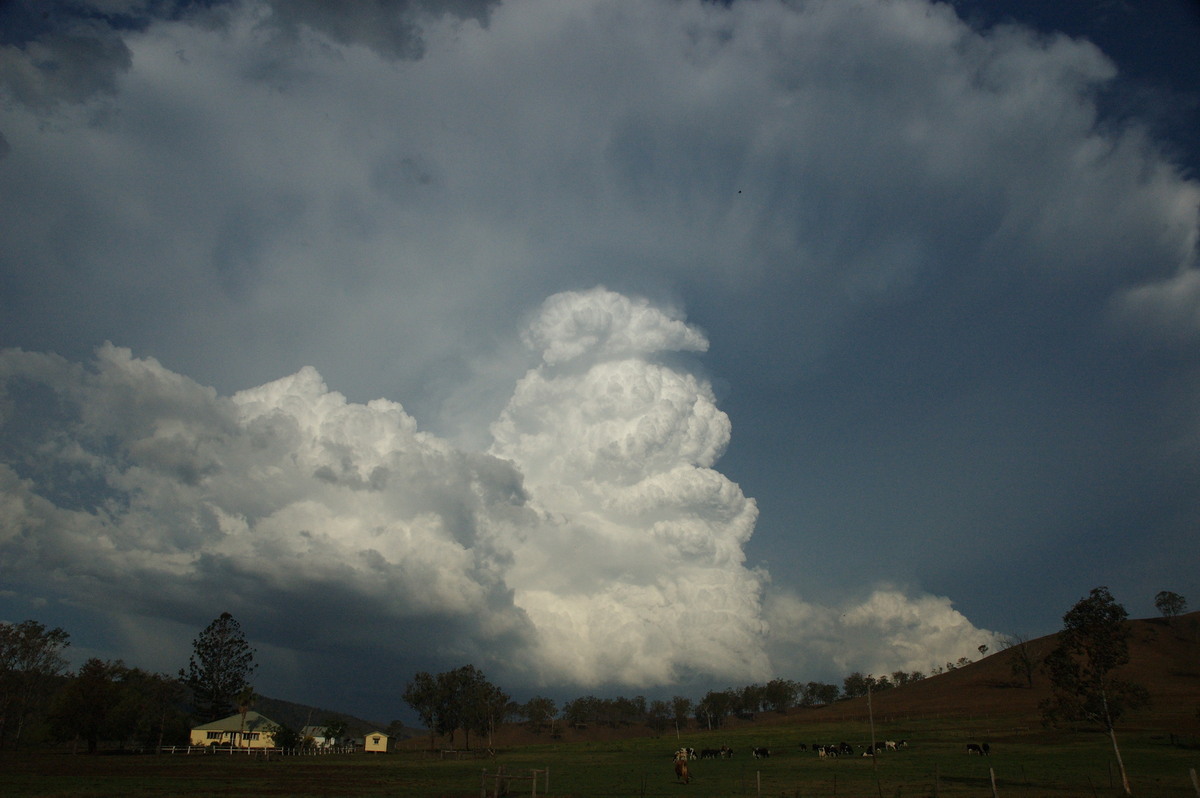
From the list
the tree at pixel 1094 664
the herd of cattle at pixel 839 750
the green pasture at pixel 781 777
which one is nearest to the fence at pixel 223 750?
the green pasture at pixel 781 777

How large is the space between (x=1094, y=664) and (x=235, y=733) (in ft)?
420

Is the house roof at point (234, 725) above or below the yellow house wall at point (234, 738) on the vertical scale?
above

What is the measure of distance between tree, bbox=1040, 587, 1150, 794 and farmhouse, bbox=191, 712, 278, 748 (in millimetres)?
113677

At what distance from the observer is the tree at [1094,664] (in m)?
40.7

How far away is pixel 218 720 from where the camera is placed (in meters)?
127

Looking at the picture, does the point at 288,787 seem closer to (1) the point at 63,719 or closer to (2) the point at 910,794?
(2) the point at 910,794

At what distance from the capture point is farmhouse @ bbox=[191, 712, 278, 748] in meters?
113

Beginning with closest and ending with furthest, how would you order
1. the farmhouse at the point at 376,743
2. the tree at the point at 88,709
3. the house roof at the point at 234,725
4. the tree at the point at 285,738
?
the tree at the point at 88,709, the tree at the point at 285,738, the house roof at the point at 234,725, the farmhouse at the point at 376,743

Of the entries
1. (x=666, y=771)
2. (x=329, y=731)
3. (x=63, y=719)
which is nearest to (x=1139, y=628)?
(x=666, y=771)

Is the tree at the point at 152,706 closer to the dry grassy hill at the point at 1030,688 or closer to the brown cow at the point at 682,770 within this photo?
the dry grassy hill at the point at 1030,688

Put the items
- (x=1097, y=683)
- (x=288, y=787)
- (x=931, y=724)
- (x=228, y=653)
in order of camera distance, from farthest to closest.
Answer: (x=228, y=653) < (x=931, y=724) < (x=288, y=787) < (x=1097, y=683)

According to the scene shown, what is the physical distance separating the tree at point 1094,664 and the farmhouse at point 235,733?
11368cm

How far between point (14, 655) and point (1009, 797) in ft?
421

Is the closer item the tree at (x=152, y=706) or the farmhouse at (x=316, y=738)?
the tree at (x=152, y=706)
